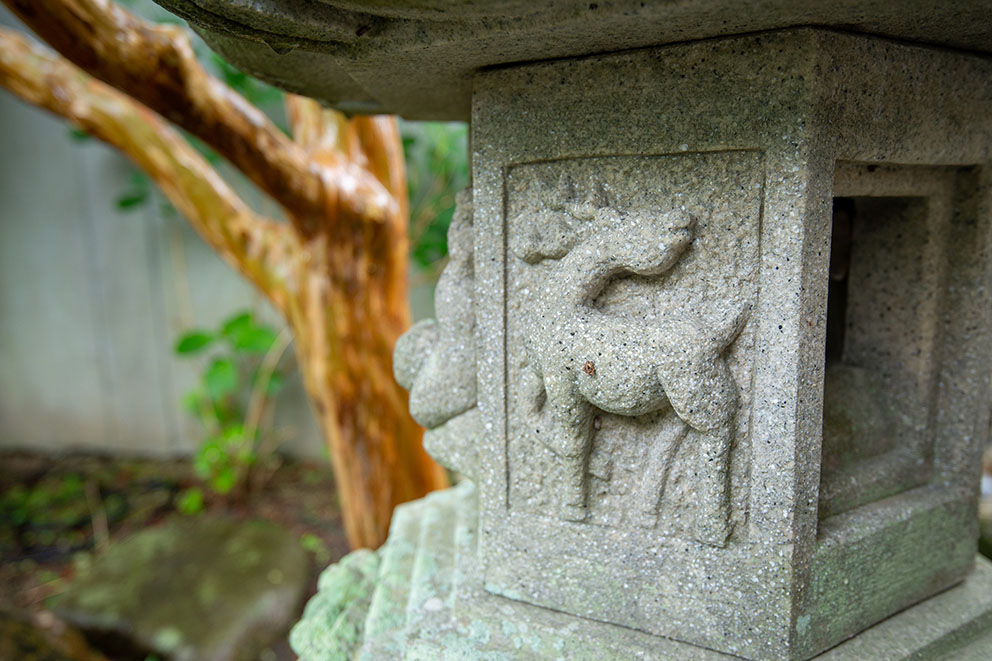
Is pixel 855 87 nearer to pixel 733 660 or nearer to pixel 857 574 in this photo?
pixel 857 574

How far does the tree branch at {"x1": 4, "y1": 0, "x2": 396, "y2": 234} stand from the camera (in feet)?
6.39

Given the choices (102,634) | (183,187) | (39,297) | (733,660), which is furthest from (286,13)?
(39,297)

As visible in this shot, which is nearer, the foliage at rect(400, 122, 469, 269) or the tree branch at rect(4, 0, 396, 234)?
the tree branch at rect(4, 0, 396, 234)

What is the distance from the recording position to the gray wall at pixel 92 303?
13.7 ft

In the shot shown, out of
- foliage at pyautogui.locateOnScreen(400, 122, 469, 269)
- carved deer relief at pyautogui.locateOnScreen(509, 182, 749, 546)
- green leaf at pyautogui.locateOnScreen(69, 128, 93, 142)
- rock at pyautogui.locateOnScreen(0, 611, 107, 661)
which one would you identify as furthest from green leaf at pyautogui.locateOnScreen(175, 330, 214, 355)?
carved deer relief at pyautogui.locateOnScreen(509, 182, 749, 546)

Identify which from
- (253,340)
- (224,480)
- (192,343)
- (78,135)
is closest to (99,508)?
(224,480)

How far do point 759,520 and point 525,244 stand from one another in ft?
1.86

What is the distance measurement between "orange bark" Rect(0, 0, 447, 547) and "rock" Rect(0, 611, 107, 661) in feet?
3.49

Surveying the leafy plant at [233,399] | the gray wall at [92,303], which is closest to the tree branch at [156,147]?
the leafy plant at [233,399]

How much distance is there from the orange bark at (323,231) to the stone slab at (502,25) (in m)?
1.26

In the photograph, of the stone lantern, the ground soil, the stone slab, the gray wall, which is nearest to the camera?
the stone slab

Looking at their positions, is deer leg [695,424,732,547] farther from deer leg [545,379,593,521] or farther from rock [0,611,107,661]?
rock [0,611,107,661]

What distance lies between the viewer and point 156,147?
2.59m

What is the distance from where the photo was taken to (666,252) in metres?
1.04
